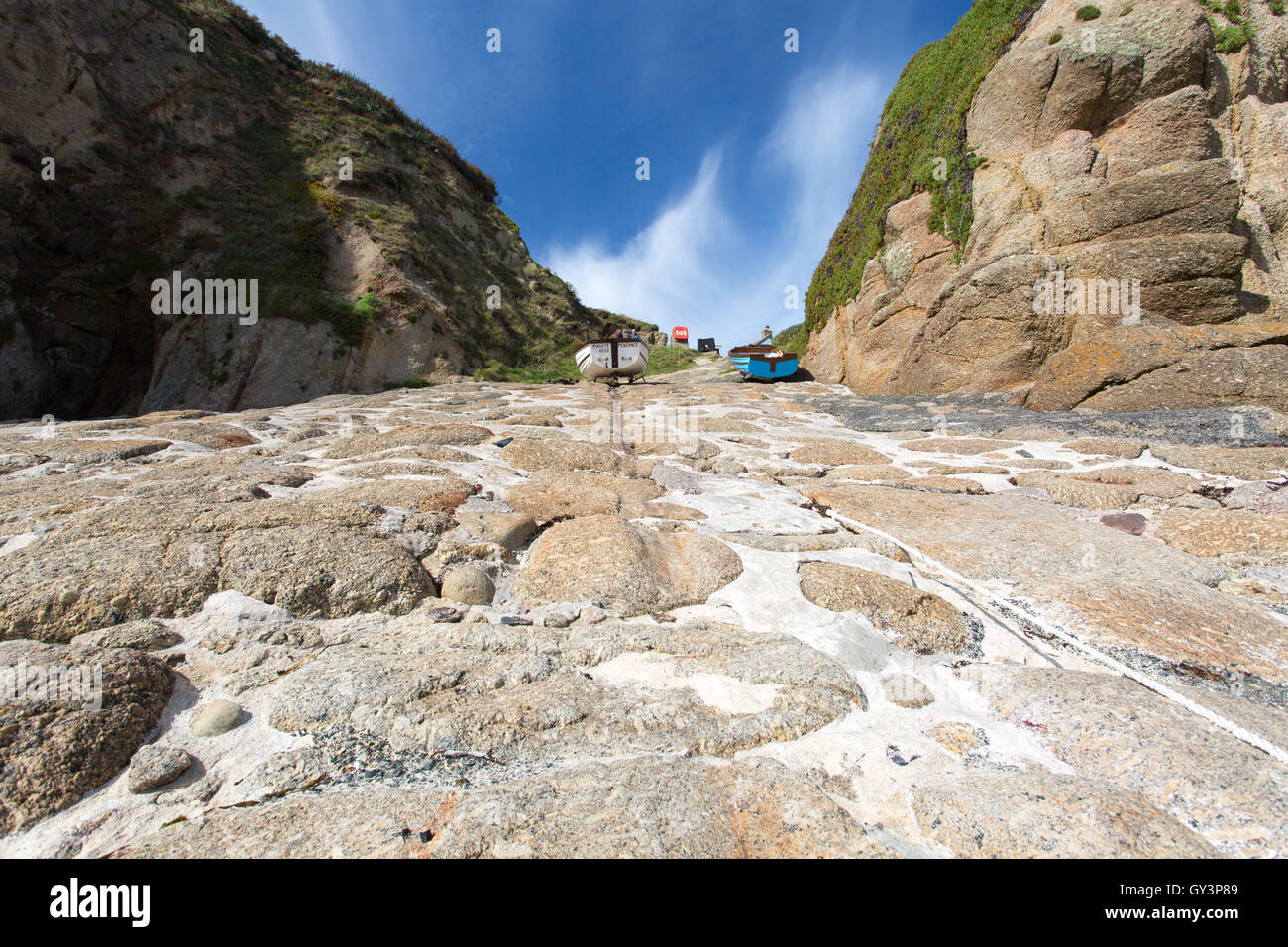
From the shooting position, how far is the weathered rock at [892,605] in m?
2.08

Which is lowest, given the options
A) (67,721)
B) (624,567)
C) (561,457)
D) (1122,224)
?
→ (67,721)

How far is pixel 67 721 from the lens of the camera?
4.44 feet

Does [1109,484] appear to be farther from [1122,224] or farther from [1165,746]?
A: [1122,224]

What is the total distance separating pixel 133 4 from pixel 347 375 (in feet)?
35.6

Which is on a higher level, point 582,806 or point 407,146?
point 407,146

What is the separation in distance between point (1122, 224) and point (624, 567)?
33.1 feet

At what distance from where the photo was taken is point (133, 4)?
12.7 meters

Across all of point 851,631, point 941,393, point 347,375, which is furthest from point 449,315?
point 851,631

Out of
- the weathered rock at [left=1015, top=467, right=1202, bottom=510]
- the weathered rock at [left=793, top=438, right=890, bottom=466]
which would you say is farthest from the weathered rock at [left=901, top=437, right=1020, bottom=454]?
the weathered rock at [left=1015, top=467, right=1202, bottom=510]
